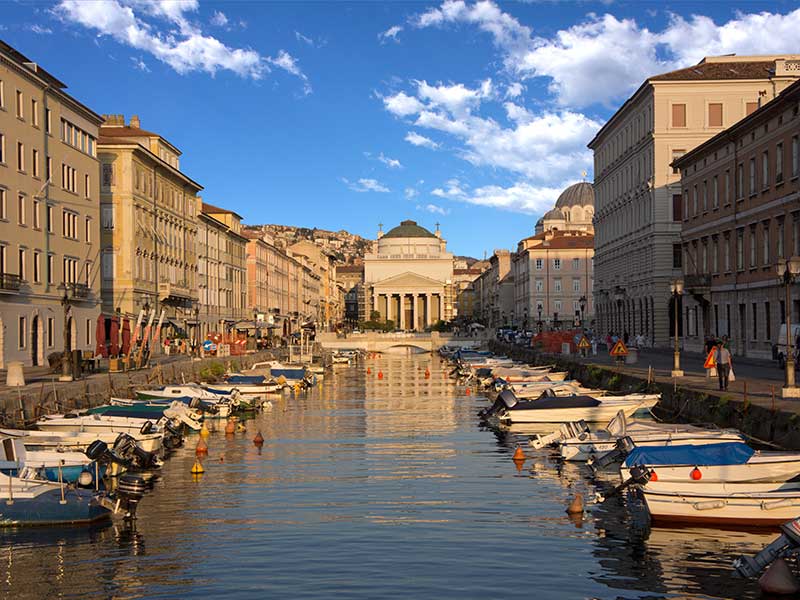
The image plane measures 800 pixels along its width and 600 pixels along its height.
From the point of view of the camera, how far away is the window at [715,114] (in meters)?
78.9

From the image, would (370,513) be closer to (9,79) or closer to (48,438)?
(48,438)

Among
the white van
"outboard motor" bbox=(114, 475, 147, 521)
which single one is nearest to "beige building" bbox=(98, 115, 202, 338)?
the white van

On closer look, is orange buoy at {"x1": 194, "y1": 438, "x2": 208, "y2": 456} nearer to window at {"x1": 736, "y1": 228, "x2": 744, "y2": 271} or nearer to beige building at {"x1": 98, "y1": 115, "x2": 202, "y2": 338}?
window at {"x1": 736, "y1": 228, "x2": 744, "y2": 271}

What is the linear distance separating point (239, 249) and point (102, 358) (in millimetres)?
59369

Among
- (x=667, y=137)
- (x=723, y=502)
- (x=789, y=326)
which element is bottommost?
(x=723, y=502)

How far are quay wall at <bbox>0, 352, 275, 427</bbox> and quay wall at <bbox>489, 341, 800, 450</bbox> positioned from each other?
74.8ft

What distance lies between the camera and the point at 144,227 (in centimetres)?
7650

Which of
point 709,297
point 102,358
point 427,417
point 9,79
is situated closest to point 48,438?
point 427,417

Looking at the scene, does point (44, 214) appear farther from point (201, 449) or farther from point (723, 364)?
point (723, 364)

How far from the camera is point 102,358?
6556 cm

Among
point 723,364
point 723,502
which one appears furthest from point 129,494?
point 723,364

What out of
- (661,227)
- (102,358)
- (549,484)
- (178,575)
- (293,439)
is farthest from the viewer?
(661,227)

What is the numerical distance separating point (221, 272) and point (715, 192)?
6217 cm

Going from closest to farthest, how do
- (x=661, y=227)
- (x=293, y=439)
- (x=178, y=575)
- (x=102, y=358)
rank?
1. (x=178, y=575)
2. (x=293, y=439)
3. (x=102, y=358)
4. (x=661, y=227)
